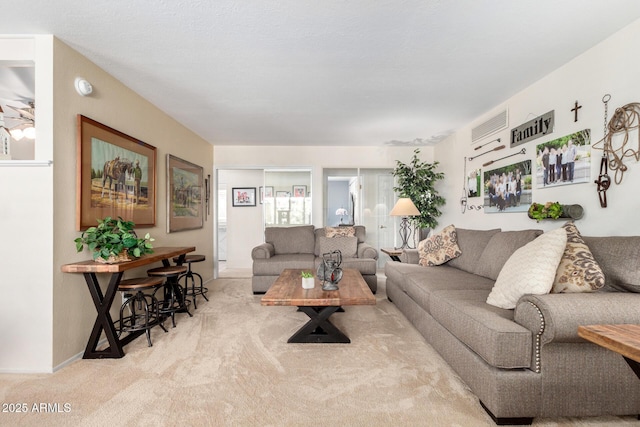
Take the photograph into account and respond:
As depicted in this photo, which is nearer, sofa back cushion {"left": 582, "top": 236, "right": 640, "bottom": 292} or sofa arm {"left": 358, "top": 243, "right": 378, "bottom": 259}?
sofa back cushion {"left": 582, "top": 236, "right": 640, "bottom": 292}

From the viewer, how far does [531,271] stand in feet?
5.84

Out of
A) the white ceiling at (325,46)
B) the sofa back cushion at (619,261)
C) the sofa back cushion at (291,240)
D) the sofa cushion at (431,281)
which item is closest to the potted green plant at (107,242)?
the white ceiling at (325,46)

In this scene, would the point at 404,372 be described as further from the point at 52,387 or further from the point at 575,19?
the point at 575,19

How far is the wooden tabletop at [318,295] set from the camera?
7.42 ft

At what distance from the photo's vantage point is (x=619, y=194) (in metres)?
2.09

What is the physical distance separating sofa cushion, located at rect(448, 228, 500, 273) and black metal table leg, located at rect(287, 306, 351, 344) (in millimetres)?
1541

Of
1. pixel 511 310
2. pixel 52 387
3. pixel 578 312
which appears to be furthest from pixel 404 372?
pixel 52 387

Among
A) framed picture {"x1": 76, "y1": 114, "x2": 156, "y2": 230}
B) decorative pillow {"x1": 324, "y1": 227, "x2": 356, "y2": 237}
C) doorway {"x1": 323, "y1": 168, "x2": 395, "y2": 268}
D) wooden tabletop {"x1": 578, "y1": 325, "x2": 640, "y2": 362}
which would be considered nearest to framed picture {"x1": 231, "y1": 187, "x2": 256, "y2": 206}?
doorway {"x1": 323, "y1": 168, "x2": 395, "y2": 268}

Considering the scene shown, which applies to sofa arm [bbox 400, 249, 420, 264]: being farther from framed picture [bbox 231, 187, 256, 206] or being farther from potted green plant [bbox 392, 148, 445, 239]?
framed picture [bbox 231, 187, 256, 206]

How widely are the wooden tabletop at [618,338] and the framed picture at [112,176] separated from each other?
3.13 metres

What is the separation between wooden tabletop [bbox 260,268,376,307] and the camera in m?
2.26

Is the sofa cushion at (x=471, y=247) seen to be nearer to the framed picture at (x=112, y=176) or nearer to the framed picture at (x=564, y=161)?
the framed picture at (x=564, y=161)

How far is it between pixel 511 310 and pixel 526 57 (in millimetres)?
2008

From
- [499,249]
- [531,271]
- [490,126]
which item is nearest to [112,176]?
[531,271]
